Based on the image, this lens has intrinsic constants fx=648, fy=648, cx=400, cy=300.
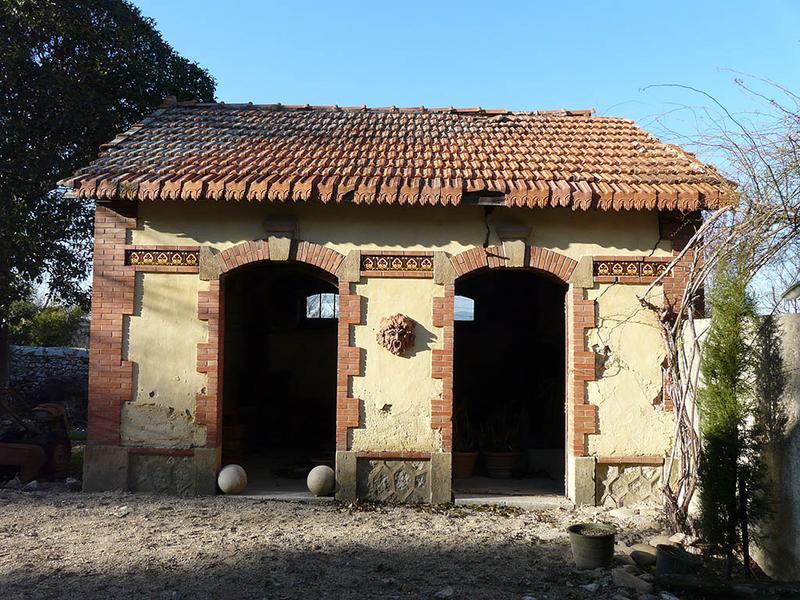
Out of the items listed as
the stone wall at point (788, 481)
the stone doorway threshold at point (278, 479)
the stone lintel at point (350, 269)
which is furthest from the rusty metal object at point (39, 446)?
the stone wall at point (788, 481)

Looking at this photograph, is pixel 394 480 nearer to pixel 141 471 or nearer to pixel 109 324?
pixel 141 471

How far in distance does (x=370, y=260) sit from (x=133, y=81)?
28.5ft

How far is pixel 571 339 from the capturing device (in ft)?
26.0

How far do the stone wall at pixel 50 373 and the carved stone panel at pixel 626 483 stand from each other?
42.7ft

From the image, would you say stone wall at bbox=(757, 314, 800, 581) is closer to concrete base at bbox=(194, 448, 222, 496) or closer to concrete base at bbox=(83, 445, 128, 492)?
concrete base at bbox=(194, 448, 222, 496)

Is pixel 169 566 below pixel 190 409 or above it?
below

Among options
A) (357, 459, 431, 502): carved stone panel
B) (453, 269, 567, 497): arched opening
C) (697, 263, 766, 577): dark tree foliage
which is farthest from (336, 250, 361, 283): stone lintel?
(697, 263, 766, 577): dark tree foliage

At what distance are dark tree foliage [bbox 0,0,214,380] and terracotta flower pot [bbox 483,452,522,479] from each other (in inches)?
362

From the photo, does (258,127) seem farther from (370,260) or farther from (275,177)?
(370,260)

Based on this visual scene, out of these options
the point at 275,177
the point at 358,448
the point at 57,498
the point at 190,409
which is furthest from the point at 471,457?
the point at 57,498

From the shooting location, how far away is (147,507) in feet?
23.7

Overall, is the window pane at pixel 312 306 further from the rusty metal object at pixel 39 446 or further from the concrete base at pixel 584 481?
the concrete base at pixel 584 481

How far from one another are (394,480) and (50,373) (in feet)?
44.2

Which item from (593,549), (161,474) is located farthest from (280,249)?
(593,549)
